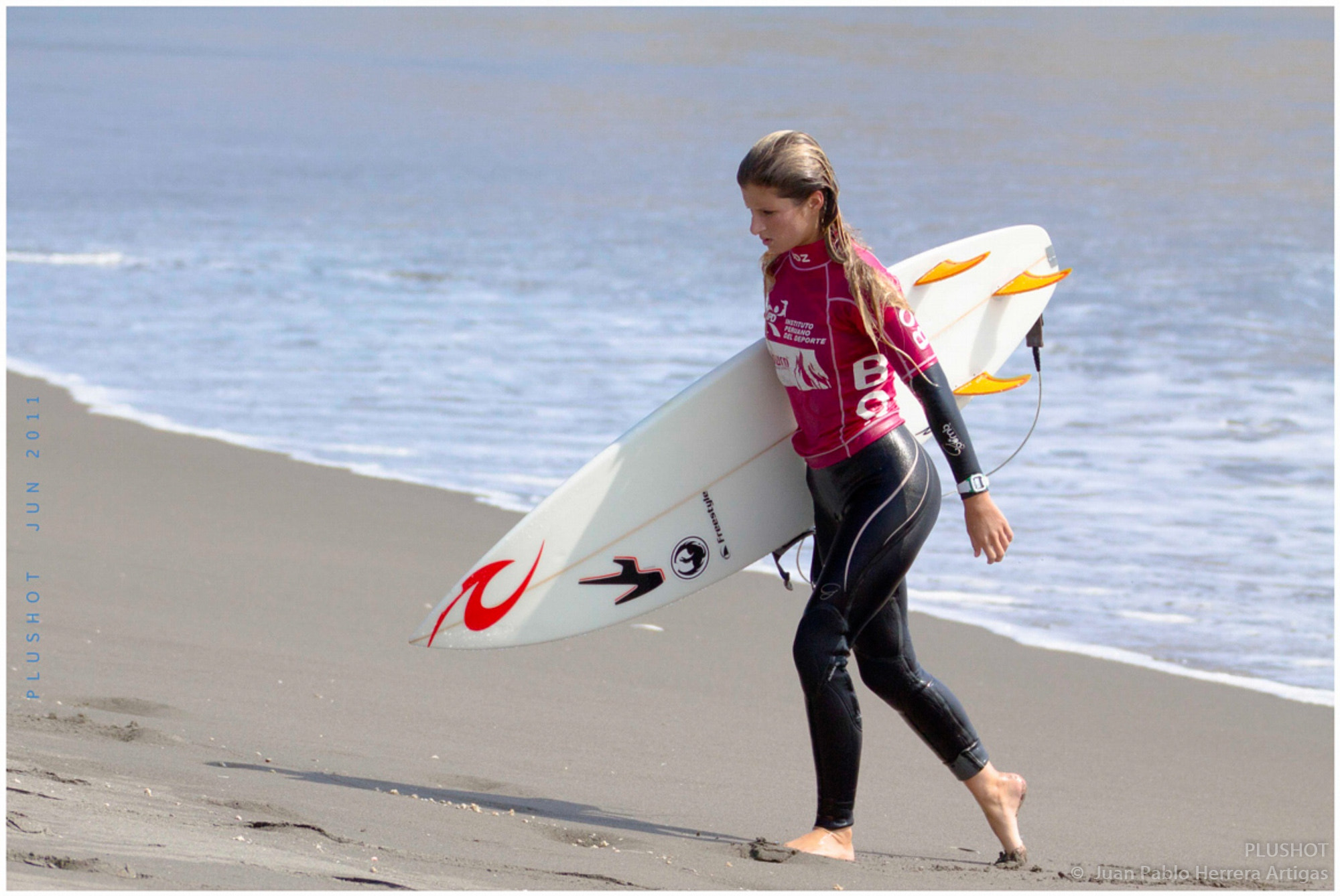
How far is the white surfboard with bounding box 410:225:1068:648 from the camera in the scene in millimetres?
3572

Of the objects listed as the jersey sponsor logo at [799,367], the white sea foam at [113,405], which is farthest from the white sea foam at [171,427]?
the jersey sponsor logo at [799,367]

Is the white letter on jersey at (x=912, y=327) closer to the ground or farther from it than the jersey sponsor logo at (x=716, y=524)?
farther from it

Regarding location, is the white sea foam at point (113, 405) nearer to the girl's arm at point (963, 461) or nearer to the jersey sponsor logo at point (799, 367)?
the jersey sponsor logo at point (799, 367)

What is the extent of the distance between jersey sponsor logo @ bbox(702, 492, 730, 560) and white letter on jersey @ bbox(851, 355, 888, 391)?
77cm

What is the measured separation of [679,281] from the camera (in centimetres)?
1245

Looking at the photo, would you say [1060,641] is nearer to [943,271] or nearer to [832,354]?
[943,271]

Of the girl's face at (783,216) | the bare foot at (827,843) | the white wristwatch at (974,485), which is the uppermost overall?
the girl's face at (783,216)

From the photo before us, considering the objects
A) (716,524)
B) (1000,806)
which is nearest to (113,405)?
(716,524)

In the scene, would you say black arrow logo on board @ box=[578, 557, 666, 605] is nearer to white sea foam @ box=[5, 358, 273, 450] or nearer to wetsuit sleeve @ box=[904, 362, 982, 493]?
wetsuit sleeve @ box=[904, 362, 982, 493]

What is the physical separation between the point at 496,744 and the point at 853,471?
1.31 metres

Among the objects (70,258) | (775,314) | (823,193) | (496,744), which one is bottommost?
(496,744)

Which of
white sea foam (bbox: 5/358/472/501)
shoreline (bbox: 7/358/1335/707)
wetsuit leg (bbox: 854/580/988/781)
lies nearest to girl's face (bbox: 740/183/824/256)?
wetsuit leg (bbox: 854/580/988/781)

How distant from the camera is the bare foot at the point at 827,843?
9.58ft

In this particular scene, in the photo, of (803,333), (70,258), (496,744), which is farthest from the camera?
(70,258)
